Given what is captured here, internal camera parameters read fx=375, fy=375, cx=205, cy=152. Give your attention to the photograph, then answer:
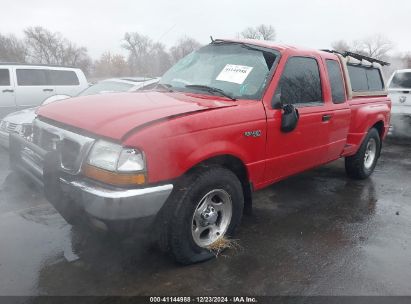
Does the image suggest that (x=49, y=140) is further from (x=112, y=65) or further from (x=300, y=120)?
(x=300, y=120)

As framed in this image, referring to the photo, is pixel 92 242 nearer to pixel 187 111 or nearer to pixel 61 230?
pixel 61 230

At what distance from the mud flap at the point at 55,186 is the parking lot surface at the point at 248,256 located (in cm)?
51

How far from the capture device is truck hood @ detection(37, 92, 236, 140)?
2.68 m

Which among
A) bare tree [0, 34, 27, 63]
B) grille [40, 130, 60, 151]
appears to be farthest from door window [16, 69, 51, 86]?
grille [40, 130, 60, 151]

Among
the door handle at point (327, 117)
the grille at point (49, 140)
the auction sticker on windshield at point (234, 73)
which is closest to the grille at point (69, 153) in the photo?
the grille at point (49, 140)

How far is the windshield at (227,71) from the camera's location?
3539mm

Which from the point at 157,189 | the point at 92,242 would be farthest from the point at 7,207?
the point at 157,189

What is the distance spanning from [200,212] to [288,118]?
4.06 ft

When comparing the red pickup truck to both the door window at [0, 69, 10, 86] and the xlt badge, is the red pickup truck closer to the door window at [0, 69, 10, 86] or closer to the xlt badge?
the xlt badge

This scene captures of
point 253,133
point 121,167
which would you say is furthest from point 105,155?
point 253,133

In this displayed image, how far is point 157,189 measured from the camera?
2.63m

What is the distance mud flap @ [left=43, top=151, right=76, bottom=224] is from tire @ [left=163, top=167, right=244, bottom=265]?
2.34ft

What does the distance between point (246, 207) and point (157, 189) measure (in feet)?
4.03

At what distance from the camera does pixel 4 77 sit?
27.9 feet
